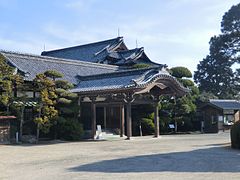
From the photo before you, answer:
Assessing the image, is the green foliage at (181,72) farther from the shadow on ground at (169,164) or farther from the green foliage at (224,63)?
the shadow on ground at (169,164)

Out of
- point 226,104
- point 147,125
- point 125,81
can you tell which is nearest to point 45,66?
point 125,81

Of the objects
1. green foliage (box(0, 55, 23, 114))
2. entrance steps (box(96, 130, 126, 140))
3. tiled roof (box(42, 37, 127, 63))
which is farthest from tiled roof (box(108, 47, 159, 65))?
green foliage (box(0, 55, 23, 114))

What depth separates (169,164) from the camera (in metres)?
12.1

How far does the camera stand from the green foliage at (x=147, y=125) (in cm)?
3138

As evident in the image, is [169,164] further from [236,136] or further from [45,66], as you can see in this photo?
[45,66]

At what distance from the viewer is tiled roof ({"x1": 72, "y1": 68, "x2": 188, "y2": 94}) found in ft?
80.3

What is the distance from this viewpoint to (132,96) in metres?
24.8

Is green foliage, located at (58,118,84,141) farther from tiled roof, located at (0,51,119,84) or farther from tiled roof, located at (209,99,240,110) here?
tiled roof, located at (209,99,240,110)

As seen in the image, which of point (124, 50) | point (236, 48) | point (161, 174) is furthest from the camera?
point (236, 48)

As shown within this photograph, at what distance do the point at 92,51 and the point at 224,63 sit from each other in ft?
80.9

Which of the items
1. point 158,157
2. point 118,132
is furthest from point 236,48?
point 158,157

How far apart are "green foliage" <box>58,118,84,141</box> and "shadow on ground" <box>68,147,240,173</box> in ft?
35.7

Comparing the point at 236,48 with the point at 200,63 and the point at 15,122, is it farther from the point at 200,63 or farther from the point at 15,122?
the point at 15,122

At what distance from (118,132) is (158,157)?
1588 centimetres
